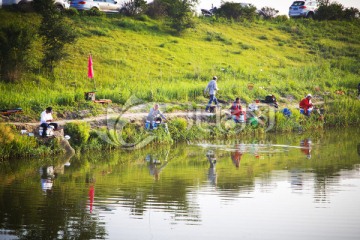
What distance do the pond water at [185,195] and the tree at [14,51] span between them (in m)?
9.49

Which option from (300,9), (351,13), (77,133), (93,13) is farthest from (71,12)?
(351,13)

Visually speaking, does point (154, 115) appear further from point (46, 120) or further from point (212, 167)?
→ point (212, 167)

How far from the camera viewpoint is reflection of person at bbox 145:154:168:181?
2168 cm

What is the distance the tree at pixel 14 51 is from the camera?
108 feet

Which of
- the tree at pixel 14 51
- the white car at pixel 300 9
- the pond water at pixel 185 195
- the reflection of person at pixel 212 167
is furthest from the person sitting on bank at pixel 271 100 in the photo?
the white car at pixel 300 9

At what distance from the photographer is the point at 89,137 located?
26.4 metres

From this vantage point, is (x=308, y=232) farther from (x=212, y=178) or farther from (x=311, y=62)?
(x=311, y=62)

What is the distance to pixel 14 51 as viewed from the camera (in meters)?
33.2

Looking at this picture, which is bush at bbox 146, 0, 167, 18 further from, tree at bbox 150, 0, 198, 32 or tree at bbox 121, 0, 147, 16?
tree at bbox 150, 0, 198, 32

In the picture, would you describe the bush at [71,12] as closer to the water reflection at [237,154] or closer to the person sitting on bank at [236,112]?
the person sitting on bank at [236,112]

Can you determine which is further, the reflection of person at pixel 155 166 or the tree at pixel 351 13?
the tree at pixel 351 13

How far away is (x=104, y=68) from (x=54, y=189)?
19.4 m

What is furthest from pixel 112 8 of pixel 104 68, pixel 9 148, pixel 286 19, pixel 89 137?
pixel 9 148

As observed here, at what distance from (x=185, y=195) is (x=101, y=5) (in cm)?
3287
